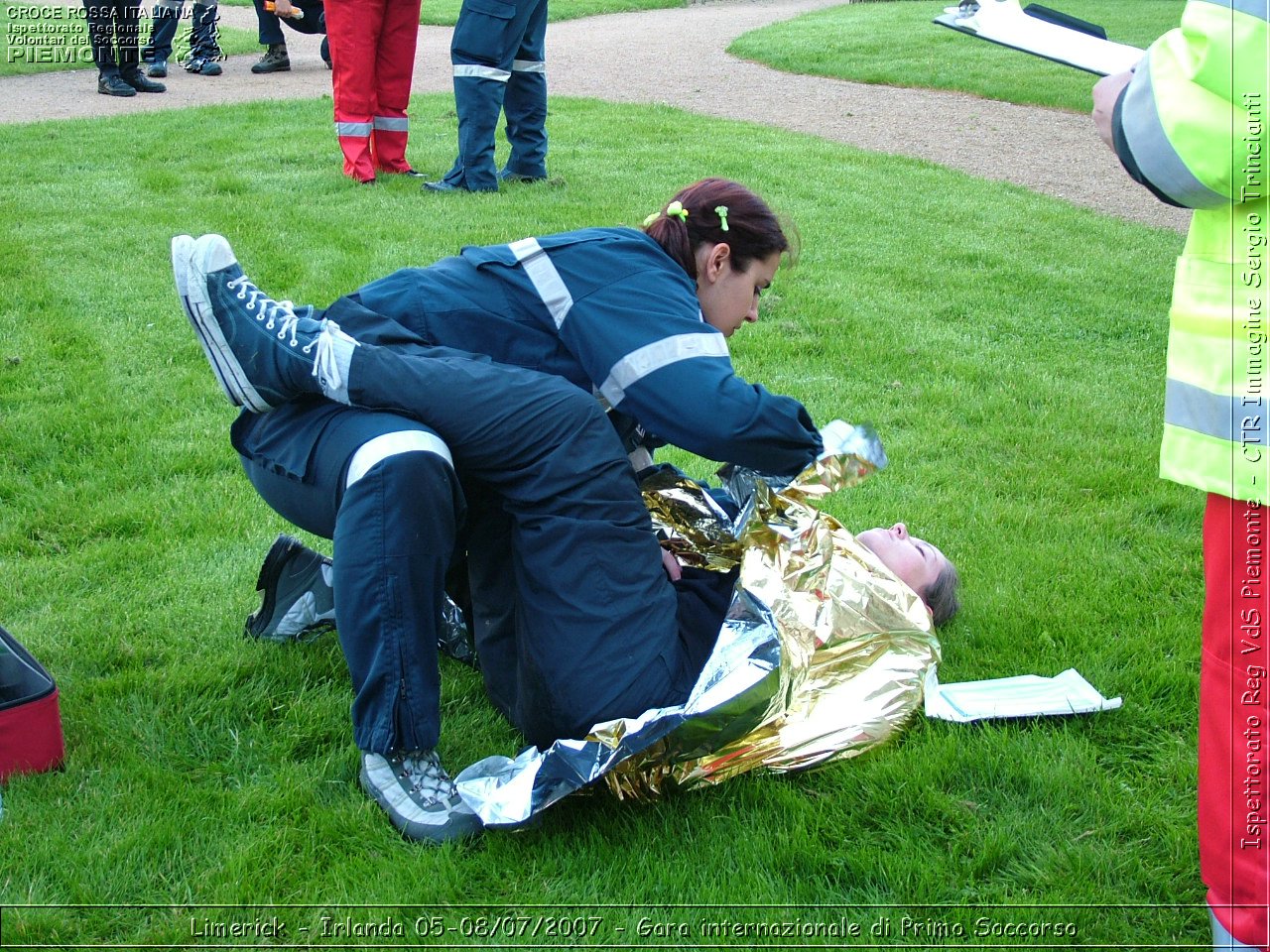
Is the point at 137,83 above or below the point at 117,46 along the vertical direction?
below

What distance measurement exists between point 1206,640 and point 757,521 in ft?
4.15

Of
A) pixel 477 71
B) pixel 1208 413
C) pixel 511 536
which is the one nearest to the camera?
pixel 1208 413

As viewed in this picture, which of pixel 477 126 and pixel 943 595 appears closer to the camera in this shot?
pixel 943 595

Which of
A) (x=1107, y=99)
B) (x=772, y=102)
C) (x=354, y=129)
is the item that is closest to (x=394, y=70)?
(x=354, y=129)

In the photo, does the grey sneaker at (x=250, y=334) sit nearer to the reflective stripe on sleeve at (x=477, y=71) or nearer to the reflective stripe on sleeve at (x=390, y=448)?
the reflective stripe on sleeve at (x=390, y=448)

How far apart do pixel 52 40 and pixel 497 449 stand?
41.2 feet

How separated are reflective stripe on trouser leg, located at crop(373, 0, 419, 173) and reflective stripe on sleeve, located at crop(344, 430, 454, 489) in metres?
5.58

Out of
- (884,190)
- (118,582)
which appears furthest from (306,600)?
(884,190)

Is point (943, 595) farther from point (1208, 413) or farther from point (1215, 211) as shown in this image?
point (1215, 211)

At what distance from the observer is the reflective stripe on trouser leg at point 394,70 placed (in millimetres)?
7363

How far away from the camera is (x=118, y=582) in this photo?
10.9 ft

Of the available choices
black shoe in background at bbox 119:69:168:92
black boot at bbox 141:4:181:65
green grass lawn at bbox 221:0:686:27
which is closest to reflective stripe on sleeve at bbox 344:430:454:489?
black shoe in background at bbox 119:69:168:92

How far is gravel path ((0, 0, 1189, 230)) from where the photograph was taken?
29.0 feet

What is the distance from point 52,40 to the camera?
41.6ft
